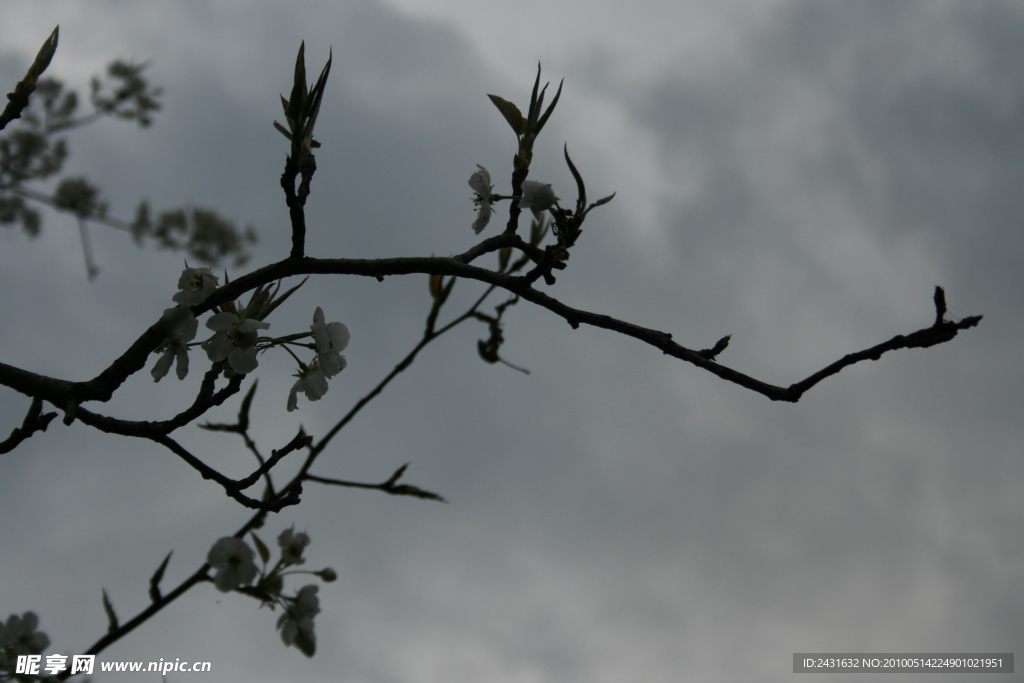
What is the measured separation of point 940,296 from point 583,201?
598 millimetres

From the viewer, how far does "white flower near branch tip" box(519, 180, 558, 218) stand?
1435mm

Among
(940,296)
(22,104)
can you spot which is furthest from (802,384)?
(22,104)

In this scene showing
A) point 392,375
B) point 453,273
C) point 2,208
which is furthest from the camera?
point 2,208

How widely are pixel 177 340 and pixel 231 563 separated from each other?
0.66 metres

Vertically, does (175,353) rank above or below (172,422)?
above

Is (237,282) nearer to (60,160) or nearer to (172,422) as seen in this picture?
(172,422)

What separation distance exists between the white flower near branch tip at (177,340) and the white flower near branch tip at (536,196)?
70 centimetres

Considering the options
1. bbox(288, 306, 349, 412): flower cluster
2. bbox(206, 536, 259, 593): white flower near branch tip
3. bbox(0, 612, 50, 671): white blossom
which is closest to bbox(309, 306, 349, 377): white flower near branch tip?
bbox(288, 306, 349, 412): flower cluster

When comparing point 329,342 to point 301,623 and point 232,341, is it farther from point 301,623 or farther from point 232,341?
point 301,623

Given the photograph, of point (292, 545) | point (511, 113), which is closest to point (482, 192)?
point (511, 113)

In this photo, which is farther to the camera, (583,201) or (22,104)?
(22,104)

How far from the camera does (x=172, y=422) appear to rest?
4.66ft

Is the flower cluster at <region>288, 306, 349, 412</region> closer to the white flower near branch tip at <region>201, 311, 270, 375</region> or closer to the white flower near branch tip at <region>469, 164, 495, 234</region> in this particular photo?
the white flower near branch tip at <region>201, 311, 270, 375</region>

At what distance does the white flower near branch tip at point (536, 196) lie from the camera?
1.43 m
